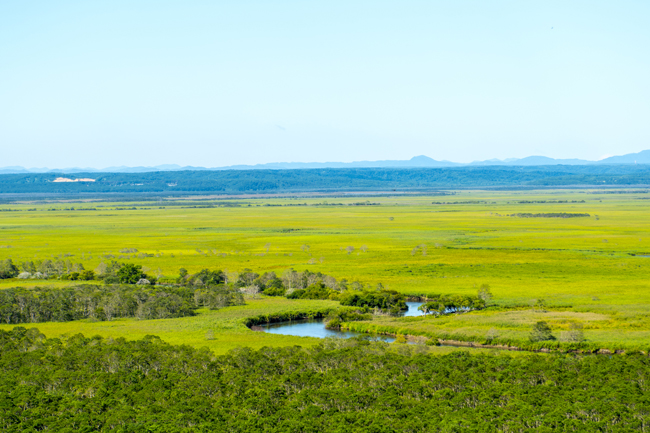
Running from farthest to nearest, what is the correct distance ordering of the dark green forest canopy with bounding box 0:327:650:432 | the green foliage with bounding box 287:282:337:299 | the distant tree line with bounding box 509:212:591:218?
the distant tree line with bounding box 509:212:591:218, the green foliage with bounding box 287:282:337:299, the dark green forest canopy with bounding box 0:327:650:432

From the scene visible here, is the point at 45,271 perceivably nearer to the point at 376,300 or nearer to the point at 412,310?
the point at 376,300

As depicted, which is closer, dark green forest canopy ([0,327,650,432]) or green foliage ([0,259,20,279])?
dark green forest canopy ([0,327,650,432])

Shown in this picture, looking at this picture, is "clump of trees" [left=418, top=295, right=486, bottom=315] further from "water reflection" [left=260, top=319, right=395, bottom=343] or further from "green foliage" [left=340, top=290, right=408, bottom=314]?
"water reflection" [left=260, top=319, right=395, bottom=343]

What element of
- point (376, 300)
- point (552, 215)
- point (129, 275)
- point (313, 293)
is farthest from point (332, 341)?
point (552, 215)

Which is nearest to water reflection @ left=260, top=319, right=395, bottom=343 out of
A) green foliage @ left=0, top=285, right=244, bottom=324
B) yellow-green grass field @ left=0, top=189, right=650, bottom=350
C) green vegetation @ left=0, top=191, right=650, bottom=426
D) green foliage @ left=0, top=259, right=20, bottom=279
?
green vegetation @ left=0, top=191, right=650, bottom=426

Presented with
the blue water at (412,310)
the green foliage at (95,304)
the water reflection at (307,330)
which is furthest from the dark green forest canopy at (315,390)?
the blue water at (412,310)

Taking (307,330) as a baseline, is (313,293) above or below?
above

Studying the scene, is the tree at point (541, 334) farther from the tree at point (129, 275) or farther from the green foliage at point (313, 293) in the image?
the tree at point (129, 275)
